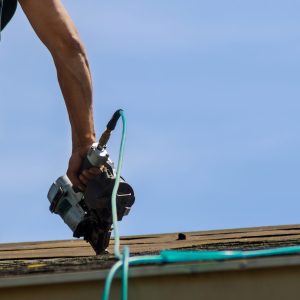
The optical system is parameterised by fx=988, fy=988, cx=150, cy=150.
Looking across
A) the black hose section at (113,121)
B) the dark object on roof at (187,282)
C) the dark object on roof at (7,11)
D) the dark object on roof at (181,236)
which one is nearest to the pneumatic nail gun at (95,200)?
the black hose section at (113,121)

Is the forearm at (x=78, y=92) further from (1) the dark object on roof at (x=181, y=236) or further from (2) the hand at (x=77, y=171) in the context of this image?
(1) the dark object on roof at (x=181, y=236)

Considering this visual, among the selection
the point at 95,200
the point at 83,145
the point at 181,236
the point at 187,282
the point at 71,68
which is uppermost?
the point at 71,68

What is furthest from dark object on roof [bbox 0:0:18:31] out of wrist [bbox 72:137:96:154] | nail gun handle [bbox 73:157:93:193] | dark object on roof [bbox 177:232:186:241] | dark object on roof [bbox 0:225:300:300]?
dark object on roof [bbox 0:225:300:300]

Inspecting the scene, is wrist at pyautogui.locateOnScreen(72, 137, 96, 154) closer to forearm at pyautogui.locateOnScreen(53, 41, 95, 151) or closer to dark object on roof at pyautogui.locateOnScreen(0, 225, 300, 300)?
forearm at pyautogui.locateOnScreen(53, 41, 95, 151)

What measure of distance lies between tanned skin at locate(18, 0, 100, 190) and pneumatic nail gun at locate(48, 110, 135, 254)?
0.22 feet

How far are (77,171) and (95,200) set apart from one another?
249 mm

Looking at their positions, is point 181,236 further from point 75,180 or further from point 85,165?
point 85,165

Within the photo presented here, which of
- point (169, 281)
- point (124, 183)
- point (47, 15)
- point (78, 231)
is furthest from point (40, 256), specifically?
point (169, 281)

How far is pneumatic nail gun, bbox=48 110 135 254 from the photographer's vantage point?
4.49 meters

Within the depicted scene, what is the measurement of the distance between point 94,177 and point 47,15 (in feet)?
2.83

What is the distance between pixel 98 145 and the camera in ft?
14.9

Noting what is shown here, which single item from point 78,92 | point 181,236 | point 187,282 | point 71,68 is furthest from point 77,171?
point 187,282

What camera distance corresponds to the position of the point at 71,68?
4.75 m

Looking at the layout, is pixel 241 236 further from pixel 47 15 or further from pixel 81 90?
pixel 47 15
